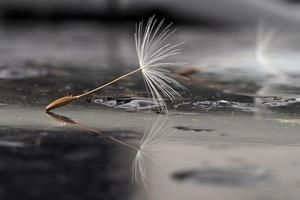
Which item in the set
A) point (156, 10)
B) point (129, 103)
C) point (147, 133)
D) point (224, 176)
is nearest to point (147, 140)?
point (147, 133)

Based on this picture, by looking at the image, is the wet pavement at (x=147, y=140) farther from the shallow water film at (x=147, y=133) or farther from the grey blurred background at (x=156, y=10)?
the grey blurred background at (x=156, y=10)

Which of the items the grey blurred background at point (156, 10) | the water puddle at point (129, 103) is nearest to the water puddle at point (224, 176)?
the water puddle at point (129, 103)

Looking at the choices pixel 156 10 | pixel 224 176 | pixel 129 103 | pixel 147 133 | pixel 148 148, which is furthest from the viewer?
pixel 156 10

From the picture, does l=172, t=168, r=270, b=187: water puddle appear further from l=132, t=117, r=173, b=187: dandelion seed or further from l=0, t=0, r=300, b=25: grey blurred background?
l=0, t=0, r=300, b=25: grey blurred background

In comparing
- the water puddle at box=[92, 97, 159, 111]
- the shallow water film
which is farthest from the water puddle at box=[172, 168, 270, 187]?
the water puddle at box=[92, 97, 159, 111]

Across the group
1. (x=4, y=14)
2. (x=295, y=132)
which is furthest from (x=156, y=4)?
(x=295, y=132)

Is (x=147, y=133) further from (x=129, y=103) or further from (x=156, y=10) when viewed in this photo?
(x=156, y=10)

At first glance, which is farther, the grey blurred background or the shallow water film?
the grey blurred background
